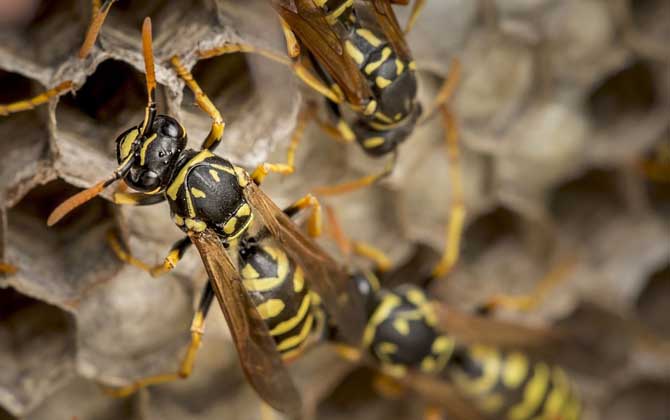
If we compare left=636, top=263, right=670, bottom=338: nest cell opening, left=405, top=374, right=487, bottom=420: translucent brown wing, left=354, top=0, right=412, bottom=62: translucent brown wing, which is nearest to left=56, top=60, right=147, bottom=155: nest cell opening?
left=354, top=0, right=412, bottom=62: translucent brown wing

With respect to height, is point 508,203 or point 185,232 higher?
point 185,232

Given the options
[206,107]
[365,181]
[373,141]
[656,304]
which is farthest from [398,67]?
[656,304]

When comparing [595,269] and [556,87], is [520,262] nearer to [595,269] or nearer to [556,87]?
[595,269]

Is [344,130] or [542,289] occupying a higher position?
[344,130]

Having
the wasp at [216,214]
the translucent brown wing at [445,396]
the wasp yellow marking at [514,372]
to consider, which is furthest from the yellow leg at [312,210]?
the wasp yellow marking at [514,372]

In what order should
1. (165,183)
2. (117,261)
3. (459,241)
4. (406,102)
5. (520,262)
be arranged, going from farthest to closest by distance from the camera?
(520,262), (459,241), (406,102), (117,261), (165,183)

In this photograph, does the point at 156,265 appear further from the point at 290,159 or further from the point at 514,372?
the point at 514,372

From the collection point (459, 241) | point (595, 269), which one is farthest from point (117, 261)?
point (595, 269)
